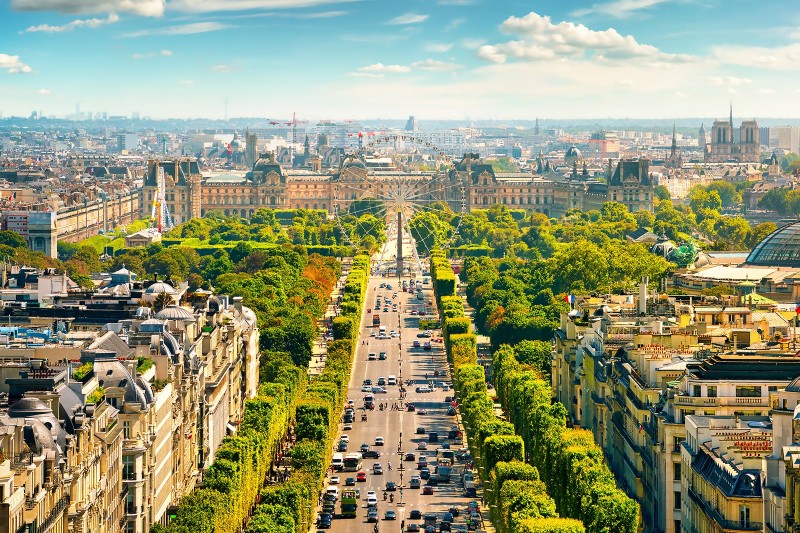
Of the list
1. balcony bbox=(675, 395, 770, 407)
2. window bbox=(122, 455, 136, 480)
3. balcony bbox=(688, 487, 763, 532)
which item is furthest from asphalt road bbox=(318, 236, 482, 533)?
balcony bbox=(688, 487, 763, 532)

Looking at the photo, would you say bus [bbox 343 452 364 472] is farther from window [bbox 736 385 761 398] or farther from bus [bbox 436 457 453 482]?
window [bbox 736 385 761 398]

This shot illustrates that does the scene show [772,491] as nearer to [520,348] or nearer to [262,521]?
[262,521]

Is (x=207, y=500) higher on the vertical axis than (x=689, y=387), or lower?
lower

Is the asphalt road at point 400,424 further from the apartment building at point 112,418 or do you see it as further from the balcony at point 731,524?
the balcony at point 731,524

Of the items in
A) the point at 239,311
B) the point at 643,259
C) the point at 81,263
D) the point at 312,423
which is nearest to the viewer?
the point at 312,423

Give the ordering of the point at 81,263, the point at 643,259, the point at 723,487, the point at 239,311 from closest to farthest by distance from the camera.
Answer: the point at 723,487, the point at 239,311, the point at 643,259, the point at 81,263

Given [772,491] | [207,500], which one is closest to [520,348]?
[207,500]
